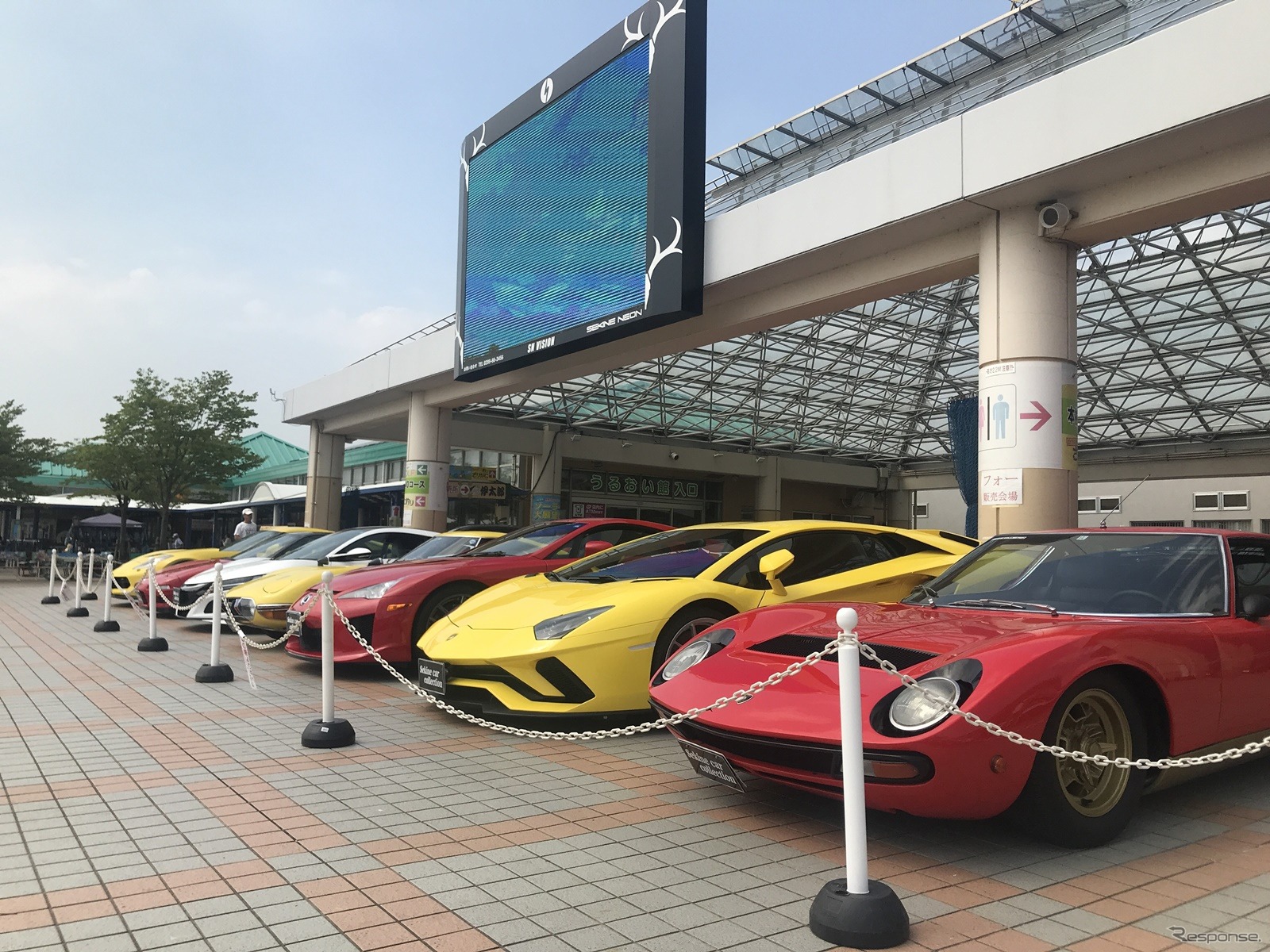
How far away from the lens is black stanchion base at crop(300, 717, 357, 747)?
17.7 feet

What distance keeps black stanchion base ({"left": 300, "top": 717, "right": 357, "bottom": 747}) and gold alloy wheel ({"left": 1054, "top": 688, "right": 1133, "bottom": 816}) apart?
3946 millimetres

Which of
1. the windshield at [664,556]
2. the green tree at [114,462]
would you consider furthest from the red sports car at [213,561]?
the green tree at [114,462]

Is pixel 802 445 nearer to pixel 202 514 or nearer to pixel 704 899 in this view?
pixel 202 514

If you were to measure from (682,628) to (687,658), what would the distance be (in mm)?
1236

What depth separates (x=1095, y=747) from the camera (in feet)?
11.8

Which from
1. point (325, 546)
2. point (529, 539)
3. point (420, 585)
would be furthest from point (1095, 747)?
point (325, 546)

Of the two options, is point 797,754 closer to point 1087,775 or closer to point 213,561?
point 1087,775

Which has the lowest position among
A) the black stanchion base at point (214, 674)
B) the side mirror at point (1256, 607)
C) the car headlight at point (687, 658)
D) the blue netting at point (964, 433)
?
the black stanchion base at point (214, 674)

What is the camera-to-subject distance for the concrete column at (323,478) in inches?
1067

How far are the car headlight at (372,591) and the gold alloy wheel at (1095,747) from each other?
5.64 metres

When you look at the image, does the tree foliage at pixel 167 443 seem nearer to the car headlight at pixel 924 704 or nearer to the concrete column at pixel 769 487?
the concrete column at pixel 769 487

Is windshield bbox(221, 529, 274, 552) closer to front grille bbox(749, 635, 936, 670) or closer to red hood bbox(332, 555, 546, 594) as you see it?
red hood bbox(332, 555, 546, 594)

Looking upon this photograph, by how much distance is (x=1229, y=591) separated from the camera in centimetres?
432

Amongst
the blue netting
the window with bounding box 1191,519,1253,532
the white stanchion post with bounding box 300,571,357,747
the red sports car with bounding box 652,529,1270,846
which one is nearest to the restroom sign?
the red sports car with bounding box 652,529,1270,846
